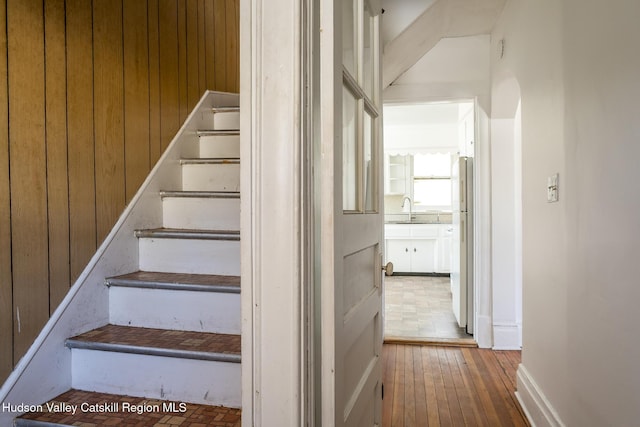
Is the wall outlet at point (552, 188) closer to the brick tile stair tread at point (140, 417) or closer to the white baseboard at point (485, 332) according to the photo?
the brick tile stair tread at point (140, 417)

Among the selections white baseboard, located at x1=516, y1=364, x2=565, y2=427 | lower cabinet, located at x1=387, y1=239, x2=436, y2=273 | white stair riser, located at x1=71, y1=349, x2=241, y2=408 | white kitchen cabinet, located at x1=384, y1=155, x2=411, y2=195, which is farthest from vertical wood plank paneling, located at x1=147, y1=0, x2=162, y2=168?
white kitchen cabinet, located at x1=384, y1=155, x2=411, y2=195

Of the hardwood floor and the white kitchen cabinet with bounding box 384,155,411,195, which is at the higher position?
the white kitchen cabinet with bounding box 384,155,411,195

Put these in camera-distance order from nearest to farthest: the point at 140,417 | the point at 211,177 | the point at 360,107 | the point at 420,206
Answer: the point at 360,107, the point at 140,417, the point at 211,177, the point at 420,206

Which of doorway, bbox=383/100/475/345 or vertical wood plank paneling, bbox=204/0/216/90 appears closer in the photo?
vertical wood plank paneling, bbox=204/0/216/90

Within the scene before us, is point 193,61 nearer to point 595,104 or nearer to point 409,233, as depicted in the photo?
point 595,104

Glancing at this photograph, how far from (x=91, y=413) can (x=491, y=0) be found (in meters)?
3.03

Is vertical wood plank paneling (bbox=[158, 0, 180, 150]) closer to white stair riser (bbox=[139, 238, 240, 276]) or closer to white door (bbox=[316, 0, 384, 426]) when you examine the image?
white stair riser (bbox=[139, 238, 240, 276])

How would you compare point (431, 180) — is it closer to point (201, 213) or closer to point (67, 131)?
point (201, 213)

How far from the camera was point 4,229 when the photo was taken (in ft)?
4.51

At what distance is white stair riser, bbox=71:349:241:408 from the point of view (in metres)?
1.46

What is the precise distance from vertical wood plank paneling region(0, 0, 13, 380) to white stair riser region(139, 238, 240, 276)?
0.65 m

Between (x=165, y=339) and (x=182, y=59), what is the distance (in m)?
1.75

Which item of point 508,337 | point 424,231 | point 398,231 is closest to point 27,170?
point 508,337

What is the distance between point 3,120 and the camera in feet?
4.51
